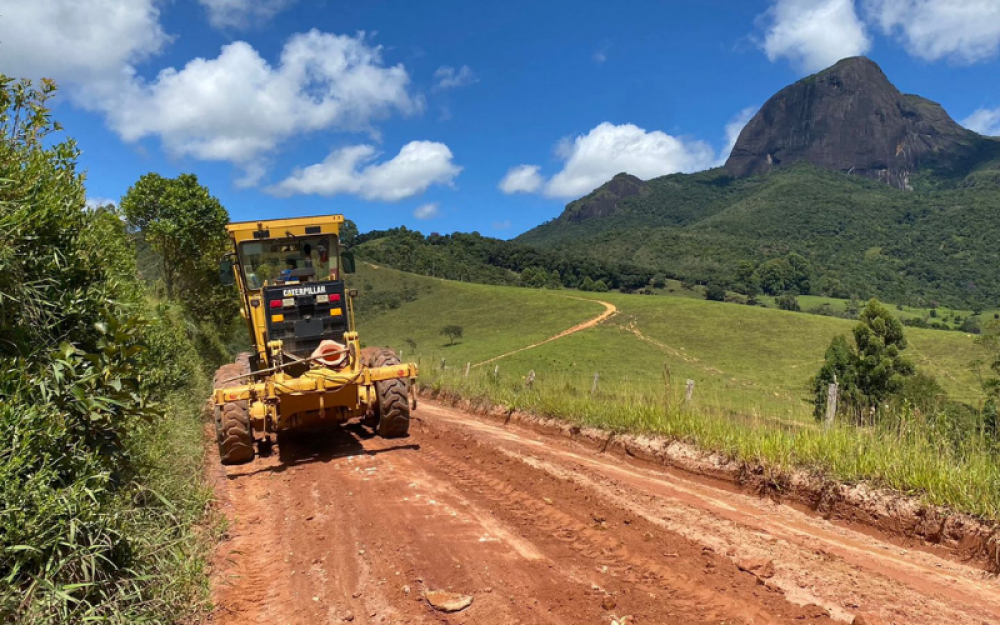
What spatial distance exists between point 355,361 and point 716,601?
599 centimetres

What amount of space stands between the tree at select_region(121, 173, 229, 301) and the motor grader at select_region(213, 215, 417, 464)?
10.2 m

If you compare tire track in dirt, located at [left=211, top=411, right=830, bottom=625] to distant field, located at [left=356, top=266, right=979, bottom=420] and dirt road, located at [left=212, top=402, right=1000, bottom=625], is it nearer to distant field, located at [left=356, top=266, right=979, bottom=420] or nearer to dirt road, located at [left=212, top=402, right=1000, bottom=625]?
dirt road, located at [left=212, top=402, right=1000, bottom=625]

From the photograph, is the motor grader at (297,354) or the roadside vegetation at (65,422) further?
the motor grader at (297,354)

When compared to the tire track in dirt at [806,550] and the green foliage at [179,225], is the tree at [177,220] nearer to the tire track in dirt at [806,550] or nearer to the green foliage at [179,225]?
the green foliage at [179,225]

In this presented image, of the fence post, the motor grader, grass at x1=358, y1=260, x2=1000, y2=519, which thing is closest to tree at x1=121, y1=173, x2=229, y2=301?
grass at x1=358, y1=260, x2=1000, y2=519

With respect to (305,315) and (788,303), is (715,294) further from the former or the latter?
(305,315)

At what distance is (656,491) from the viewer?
21.8ft

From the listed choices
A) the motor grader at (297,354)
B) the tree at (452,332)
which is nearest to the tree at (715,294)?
the tree at (452,332)

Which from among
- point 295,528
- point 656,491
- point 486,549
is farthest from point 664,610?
point 295,528

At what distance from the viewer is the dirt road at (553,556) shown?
12.7ft

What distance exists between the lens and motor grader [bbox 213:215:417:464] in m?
8.00

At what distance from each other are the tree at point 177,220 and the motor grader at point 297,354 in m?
10.2

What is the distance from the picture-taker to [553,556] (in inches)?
185

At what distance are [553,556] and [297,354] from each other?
5.69 m
